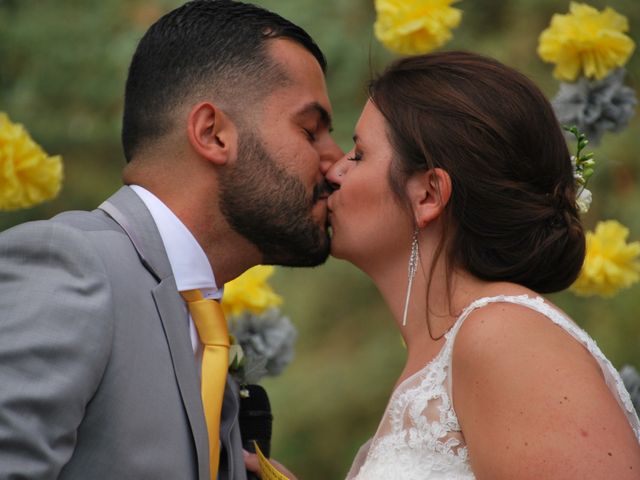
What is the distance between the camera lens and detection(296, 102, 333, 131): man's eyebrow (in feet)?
11.4

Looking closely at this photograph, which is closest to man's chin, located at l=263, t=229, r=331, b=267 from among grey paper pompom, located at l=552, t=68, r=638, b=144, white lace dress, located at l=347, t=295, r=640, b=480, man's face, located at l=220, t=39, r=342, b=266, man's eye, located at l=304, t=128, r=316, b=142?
man's face, located at l=220, t=39, r=342, b=266

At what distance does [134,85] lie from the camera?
349 cm

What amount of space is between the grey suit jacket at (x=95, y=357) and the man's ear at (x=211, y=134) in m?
0.34

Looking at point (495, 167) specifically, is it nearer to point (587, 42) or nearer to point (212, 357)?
point (212, 357)

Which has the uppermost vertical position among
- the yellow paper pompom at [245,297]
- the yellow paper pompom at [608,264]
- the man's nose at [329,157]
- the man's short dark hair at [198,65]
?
the man's short dark hair at [198,65]

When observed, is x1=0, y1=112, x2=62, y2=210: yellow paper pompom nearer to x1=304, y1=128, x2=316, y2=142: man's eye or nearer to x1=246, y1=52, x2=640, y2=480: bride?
x1=304, y1=128, x2=316, y2=142: man's eye

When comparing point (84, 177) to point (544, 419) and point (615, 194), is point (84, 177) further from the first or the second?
point (544, 419)

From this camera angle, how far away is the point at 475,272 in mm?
2988

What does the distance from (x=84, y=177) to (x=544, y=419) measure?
12.3 ft

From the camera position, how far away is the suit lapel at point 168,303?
2.89 meters

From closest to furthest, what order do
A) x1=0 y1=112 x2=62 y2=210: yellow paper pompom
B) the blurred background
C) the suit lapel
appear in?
the suit lapel
x1=0 y1=112 x2=62 y2=210: yellow paper pompom
the blurred background

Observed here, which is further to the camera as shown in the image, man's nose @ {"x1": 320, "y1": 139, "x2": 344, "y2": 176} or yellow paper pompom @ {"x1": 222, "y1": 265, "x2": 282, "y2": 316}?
→ yellow paper pompom @ {"x1": 222, "y1": 265, "x2": 282, "y2": 316}

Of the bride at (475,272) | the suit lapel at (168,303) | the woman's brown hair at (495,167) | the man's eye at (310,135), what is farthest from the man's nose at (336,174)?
the suit lapel at (168,303)

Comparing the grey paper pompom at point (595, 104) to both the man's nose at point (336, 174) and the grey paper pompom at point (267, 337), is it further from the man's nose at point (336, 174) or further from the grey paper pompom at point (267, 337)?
the grey paper pompom at point (267, 337)
